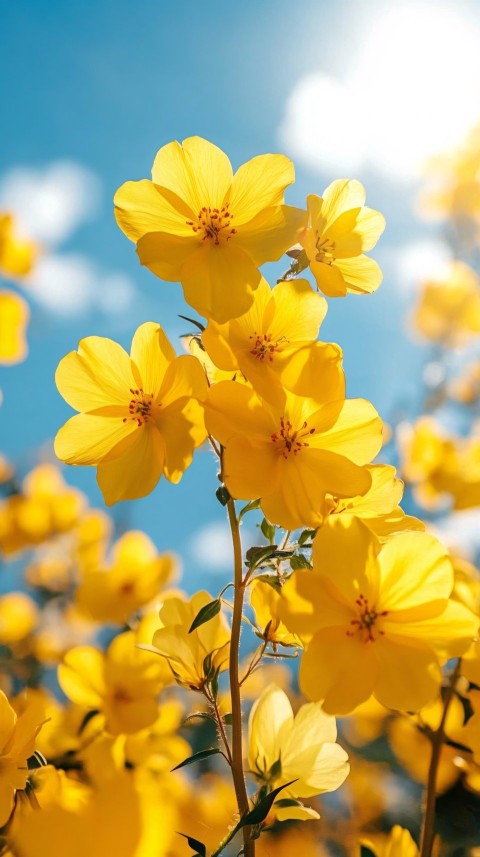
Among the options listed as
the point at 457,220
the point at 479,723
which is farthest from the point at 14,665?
the point at 457,220

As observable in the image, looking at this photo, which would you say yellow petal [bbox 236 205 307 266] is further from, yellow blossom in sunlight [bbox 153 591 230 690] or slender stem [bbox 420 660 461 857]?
slender stem [bbox 420 660 461 857]

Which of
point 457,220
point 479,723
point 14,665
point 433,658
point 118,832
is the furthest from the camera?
point 457,220

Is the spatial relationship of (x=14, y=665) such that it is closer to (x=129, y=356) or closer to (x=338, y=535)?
(x=129, y=356)

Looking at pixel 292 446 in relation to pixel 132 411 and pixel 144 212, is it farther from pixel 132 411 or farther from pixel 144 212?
pixel 144 212

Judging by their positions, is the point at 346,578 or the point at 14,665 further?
the point at 14,665

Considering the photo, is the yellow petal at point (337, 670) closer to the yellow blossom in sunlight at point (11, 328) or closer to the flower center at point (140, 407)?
the flower center at point (140, 407)

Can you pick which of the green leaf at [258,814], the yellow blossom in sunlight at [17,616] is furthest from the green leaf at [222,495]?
the yellow blossom in sunlight at [17,616]
